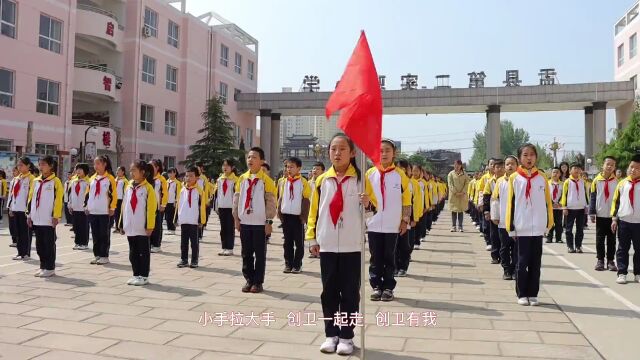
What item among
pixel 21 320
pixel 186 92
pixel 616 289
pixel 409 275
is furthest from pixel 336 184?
pixel 186 92

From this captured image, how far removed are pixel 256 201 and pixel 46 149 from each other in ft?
60.7

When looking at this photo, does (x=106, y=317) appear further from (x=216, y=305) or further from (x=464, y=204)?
(x=464, y=204)

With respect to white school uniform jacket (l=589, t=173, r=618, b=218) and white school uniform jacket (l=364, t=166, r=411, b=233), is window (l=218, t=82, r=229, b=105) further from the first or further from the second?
white school uniform jacket (l=364, t=166, r=411, b=233)

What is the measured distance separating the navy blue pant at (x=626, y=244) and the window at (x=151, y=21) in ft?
83.9

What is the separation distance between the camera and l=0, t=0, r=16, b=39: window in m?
19.4

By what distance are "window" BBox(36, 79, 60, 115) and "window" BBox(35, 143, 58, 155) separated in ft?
4.36

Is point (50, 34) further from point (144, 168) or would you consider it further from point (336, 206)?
point (336, 206)

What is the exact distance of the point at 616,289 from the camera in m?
7.04

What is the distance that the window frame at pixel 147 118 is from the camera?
2841 centimetres

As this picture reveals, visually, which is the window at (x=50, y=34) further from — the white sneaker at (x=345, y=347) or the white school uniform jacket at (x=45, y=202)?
the white sneaker at (x=345, y=347)

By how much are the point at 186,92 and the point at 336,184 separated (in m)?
28.8

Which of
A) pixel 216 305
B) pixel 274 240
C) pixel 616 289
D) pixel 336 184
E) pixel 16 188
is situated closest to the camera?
pixel 336 184

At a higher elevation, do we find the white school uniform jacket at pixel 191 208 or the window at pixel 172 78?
the window at pixel 172 78

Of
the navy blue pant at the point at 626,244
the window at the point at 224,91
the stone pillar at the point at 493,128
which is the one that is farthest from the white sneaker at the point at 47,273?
the window at the point at 224,91
